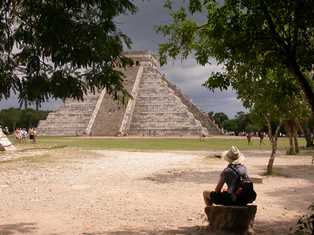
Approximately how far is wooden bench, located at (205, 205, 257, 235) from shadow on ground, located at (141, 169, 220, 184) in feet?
21.6

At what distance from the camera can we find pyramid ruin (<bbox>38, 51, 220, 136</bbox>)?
6347cm

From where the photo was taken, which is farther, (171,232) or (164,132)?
(164,132)

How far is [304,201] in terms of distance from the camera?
11539 mm

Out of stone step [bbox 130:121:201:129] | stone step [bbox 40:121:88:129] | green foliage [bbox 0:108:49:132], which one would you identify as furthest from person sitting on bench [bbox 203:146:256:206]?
green foliage [bbox 0:108:49:132]

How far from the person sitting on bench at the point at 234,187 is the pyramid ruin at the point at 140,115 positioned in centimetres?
5296

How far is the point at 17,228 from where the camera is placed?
8219mm

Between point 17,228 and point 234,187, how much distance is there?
3302 mm

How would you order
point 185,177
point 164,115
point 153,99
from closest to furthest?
1. point 185,177
2. point 164,115
3. point 153,99

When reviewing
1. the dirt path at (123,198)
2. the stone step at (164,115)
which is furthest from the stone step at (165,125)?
the dirt path at (123,198)

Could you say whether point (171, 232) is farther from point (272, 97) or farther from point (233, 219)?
point (272, 97)

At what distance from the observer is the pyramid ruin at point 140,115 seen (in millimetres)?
63469

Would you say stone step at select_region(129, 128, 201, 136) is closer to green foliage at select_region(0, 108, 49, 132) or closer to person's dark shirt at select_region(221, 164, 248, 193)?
green foliage at select_region(0, 108, 49, 132)

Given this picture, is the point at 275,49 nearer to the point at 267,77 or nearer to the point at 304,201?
the point at 267,77

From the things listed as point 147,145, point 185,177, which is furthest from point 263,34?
point 147,145
